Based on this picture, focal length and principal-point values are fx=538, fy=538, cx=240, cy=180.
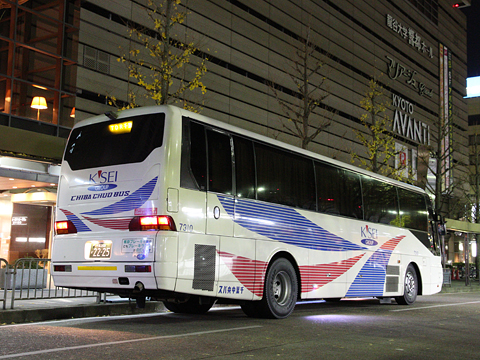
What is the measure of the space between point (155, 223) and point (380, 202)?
801 centimetres

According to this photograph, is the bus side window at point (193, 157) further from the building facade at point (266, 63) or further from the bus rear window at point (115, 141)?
the building facade at point (266, 63)

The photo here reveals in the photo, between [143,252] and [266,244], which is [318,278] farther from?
[143,252]

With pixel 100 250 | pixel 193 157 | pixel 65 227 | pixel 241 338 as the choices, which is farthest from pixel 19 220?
pixel 241 338

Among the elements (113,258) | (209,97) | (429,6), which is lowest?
(113,258)

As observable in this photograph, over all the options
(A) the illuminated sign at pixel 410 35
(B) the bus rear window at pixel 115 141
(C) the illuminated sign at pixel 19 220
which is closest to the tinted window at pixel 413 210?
(B) the bus rear window at pixel 115 141

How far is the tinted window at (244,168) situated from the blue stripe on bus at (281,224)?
0.18 meters

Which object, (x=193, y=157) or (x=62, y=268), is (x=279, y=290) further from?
(x=62, y=268)

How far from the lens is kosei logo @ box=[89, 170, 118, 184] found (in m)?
8.24

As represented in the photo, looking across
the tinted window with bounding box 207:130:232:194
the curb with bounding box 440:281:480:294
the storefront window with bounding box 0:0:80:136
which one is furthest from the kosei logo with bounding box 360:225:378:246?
the curb with bounding box 440:281:480:294

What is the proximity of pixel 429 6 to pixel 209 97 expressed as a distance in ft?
116

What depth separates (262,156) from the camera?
32.7 ft

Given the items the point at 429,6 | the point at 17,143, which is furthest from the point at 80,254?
the point at 429,6

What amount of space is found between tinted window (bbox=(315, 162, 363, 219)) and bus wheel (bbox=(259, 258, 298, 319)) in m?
1.84

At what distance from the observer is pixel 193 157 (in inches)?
324
